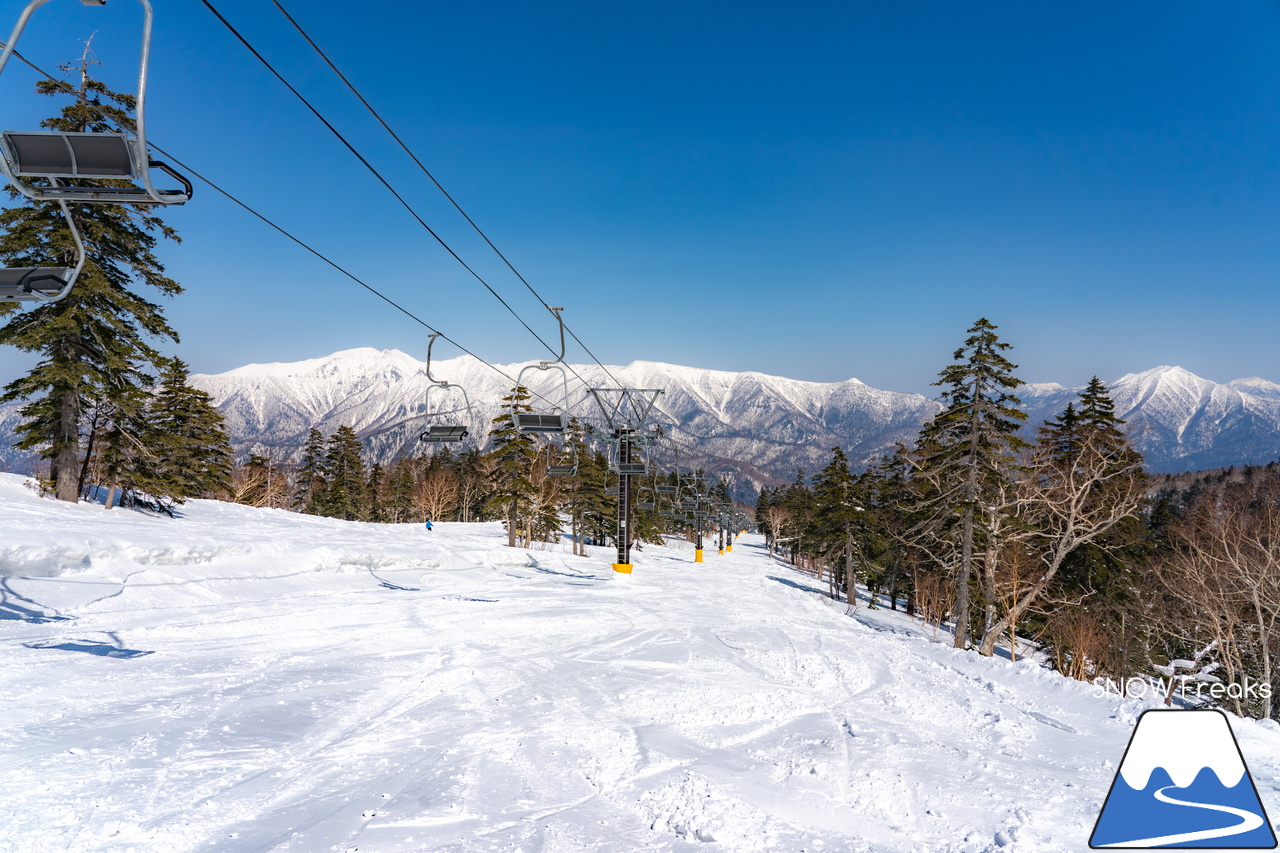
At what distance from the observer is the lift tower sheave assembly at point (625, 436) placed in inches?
868

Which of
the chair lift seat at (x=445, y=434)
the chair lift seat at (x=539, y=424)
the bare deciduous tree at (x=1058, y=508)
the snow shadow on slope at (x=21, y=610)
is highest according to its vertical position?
the chair lift seat at (x=539, y=424)

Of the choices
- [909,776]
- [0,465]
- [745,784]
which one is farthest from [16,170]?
[0,465]

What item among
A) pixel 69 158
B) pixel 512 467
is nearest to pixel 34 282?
pixel 69 158

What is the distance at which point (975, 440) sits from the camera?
21.4m

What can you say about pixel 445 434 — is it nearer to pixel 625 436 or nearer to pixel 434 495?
pixel 625 436

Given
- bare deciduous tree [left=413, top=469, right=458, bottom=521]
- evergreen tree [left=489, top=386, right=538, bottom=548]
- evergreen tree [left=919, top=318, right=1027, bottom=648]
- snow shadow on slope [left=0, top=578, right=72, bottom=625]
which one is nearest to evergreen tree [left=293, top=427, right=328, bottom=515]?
bare deciduous tree [left=413, top=469, right=458, bottom=521]

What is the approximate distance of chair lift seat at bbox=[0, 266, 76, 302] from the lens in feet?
17.3

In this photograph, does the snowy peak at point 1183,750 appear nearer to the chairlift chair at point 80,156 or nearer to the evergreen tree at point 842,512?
the chairlift chair at point 80,156

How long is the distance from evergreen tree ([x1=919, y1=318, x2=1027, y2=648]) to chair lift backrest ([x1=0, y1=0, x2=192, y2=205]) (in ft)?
75.3

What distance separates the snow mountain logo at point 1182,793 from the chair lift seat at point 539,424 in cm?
1470

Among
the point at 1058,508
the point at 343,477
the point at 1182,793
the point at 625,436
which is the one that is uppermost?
the point at 625,436

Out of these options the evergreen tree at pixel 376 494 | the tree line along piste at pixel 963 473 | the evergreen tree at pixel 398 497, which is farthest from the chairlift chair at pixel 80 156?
the evergreen tree at pixel 398 497

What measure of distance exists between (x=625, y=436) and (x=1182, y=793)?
19.9m

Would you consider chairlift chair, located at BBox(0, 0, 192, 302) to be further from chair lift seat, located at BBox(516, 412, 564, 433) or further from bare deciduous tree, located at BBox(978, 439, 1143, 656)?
bare deciduous tree, located at BBox(978, 439, 1143, 656)
